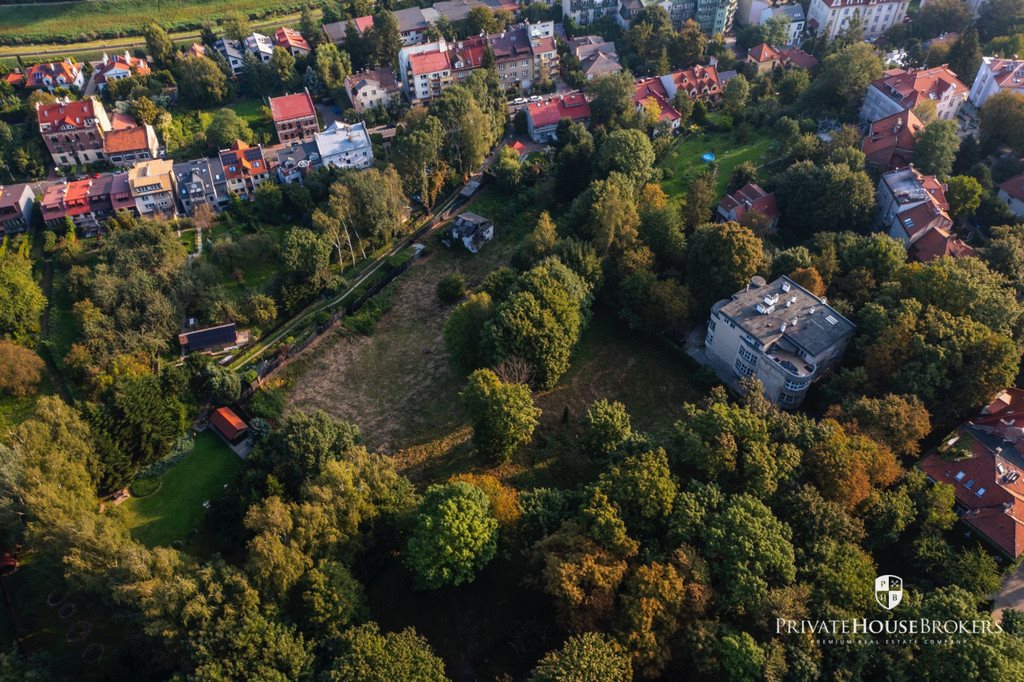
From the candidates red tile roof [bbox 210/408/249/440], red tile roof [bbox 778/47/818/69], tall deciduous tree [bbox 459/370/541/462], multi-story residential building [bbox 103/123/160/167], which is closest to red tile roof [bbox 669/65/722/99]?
red tile roof [bbox 778/47/818/69]

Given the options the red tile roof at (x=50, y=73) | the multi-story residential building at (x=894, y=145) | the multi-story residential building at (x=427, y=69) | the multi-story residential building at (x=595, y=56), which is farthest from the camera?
the red tile roof at (x=50, y=73)

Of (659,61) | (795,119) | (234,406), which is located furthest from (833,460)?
(659,61)

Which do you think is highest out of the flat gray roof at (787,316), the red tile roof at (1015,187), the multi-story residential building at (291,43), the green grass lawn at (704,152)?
the multi-story residential building at (291,43)

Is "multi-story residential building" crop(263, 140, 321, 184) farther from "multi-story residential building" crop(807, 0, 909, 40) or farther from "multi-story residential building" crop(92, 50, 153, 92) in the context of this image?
"multi-story residential building" crop(807, 0, 909, 40)

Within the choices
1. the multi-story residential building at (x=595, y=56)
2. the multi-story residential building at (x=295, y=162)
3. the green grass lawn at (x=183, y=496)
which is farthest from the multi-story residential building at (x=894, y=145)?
the green grass lawn at (x=183, y=496)

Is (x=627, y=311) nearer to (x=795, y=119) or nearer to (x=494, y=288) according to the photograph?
(x=494, y=288)

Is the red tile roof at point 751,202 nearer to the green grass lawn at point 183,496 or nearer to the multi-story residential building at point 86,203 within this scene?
the green grass lawn at point 183,496
